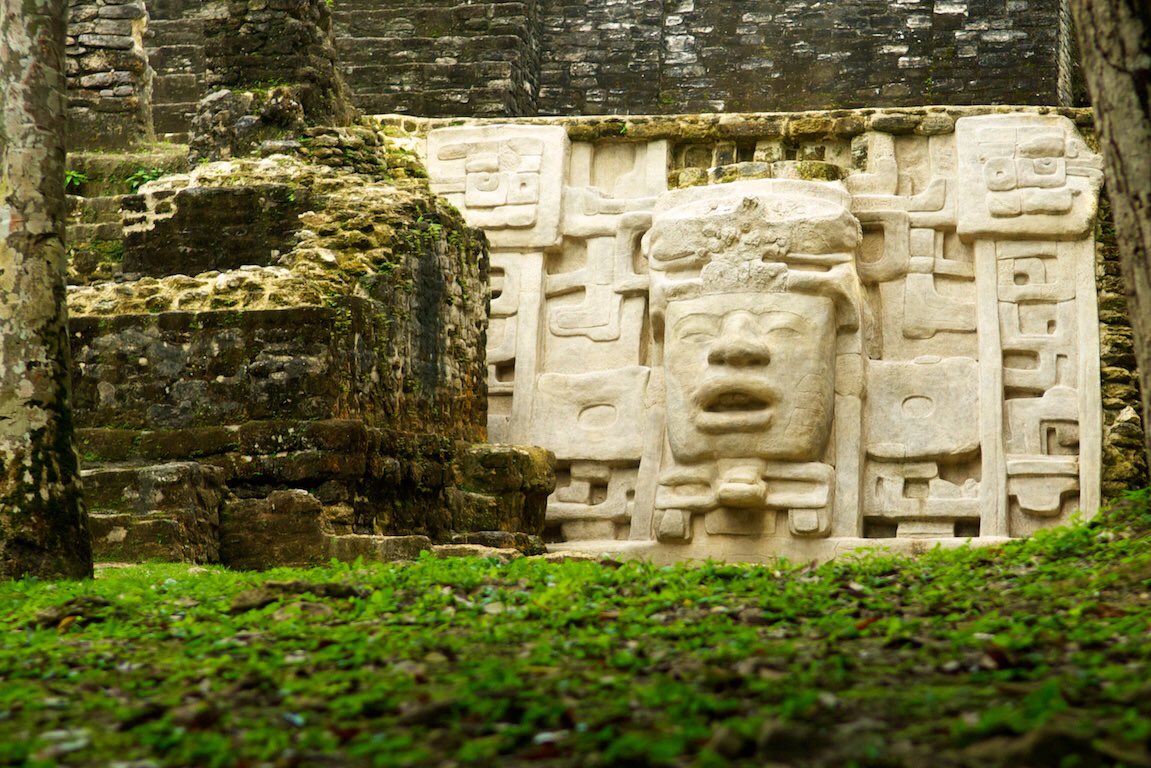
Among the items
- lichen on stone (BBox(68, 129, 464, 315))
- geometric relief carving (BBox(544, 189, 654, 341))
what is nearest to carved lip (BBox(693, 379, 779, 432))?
geometric relief carving (BBox(544, 189, 654, 341))

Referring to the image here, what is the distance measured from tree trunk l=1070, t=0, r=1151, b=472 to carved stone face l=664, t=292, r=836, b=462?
4.88m

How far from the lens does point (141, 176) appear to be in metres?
11.8

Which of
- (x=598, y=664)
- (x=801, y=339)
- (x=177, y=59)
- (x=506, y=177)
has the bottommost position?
(x=598, y=664)

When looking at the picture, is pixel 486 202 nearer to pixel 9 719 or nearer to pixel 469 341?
pixel 469 341

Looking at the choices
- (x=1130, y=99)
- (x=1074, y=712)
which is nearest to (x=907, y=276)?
(x=1130, y=99)

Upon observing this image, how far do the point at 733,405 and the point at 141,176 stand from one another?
469cm

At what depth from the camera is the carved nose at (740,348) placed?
10086 millimetres

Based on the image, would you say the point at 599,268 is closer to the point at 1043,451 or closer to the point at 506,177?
the point at 506,177

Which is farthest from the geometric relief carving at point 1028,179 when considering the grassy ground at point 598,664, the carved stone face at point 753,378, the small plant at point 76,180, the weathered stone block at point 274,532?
the small plant at point 76,180

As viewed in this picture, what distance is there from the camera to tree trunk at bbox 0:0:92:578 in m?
6.78

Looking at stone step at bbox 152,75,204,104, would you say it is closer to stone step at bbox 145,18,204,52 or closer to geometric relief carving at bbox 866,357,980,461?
stone step at bbox 145,18,204,52

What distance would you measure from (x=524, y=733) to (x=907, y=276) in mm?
7535

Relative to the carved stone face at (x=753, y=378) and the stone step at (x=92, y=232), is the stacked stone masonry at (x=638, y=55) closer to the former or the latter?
the stone step at (x=92, y=232)

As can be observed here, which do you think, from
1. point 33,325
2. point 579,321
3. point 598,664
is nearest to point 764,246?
point 579,321
